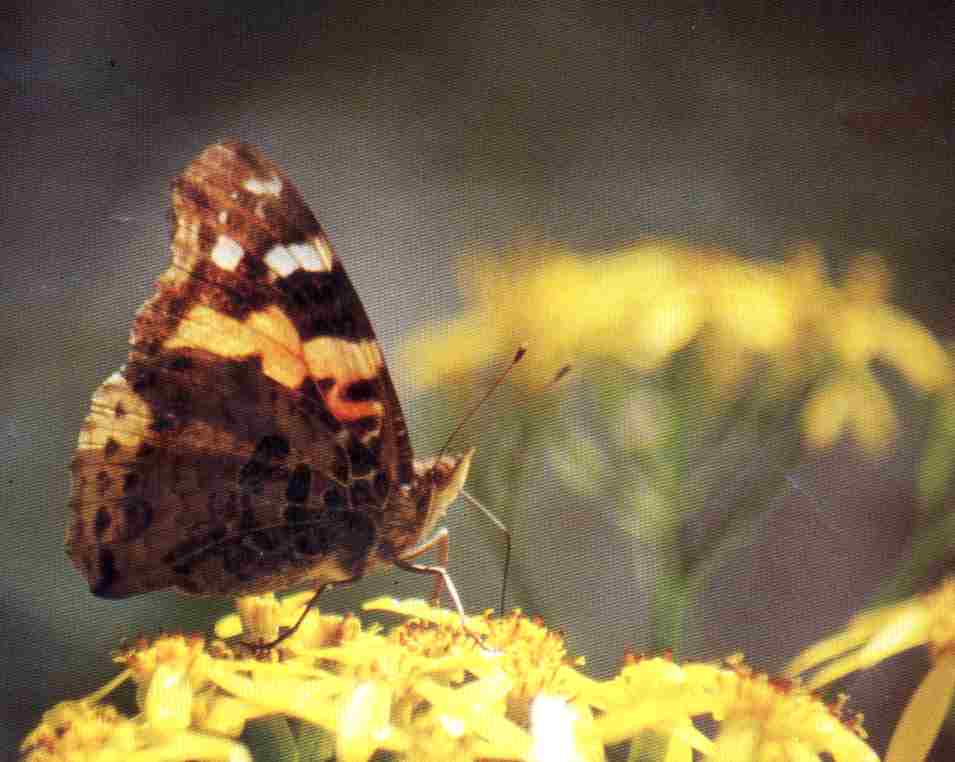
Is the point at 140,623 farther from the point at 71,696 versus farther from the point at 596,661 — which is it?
the point at 596,661

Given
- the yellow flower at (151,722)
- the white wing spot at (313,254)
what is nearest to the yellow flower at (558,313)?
the white wing spot at (313,254)

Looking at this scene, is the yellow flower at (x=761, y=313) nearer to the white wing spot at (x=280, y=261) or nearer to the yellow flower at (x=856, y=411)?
the yellow flower at (x=856, y=411)

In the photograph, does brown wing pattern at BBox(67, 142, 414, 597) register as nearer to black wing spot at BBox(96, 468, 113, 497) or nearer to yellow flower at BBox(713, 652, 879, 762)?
black wing spot at BBox(96, 468, 113, 497)

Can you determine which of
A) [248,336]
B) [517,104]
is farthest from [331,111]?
[248,336]

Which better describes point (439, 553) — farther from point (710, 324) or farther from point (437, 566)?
point (710, 324)

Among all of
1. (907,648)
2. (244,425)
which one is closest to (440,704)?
(244,425)
